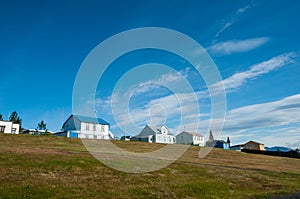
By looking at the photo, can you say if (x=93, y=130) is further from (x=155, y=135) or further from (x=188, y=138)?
(x=188, y=138)

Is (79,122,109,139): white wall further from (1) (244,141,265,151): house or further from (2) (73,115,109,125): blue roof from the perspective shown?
(1) (244,141,265,151): house

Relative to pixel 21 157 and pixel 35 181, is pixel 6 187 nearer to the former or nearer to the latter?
pixel 35 181

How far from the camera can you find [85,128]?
242 feet

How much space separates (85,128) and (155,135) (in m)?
28.3

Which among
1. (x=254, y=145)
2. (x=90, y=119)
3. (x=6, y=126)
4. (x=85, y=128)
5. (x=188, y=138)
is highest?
(x=90, y=119)

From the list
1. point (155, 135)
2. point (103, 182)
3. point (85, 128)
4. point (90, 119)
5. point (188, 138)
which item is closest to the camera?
point (103, 182)

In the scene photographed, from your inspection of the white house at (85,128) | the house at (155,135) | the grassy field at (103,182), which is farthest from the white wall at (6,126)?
the house at (155,135)

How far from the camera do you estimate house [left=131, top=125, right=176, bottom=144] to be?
93662mm

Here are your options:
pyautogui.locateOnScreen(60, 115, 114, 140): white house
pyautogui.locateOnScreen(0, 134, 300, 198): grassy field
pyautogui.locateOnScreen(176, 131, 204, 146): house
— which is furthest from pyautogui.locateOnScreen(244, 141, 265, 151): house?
pyautogui.locateOnScreen(0, 134, 300, 198): grassy field

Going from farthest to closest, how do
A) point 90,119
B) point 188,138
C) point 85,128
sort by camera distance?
1. point 188,138
2. point 90,119
3. point 85,128

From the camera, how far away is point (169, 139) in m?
100

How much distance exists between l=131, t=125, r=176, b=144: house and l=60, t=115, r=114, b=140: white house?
18.9 metres

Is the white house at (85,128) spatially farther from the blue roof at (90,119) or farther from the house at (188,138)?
the house at (188,138)

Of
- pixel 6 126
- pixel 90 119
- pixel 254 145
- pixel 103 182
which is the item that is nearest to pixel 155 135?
pixel 90 119
